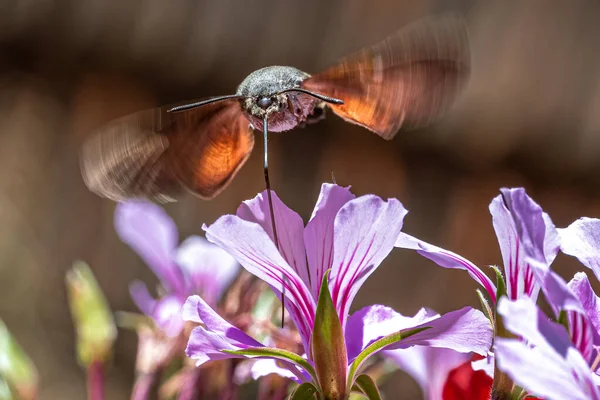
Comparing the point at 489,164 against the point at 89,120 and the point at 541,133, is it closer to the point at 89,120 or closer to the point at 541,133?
the point at 541,133

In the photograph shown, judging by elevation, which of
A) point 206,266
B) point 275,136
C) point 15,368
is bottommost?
point 15,368

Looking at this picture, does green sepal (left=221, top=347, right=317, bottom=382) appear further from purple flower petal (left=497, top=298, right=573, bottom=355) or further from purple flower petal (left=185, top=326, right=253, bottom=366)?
purple flower petal (left=497, top=298, right=573, bottom=355)

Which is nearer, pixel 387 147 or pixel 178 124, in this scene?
pixel 178 124

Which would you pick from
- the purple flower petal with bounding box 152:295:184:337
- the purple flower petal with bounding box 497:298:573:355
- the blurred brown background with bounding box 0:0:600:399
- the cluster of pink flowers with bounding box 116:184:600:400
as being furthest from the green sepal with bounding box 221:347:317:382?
the blurred brown background with bounding box 0:0:600:399

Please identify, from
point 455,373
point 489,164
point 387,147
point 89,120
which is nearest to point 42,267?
point 89,120

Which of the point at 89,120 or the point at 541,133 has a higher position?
the point at 541,133

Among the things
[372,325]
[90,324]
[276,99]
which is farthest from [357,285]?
[90,324]

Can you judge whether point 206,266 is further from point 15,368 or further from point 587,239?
point 587,239

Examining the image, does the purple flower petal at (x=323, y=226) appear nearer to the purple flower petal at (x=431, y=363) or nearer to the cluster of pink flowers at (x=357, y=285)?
the cluster of pink flowers at (x=357, y=285)
